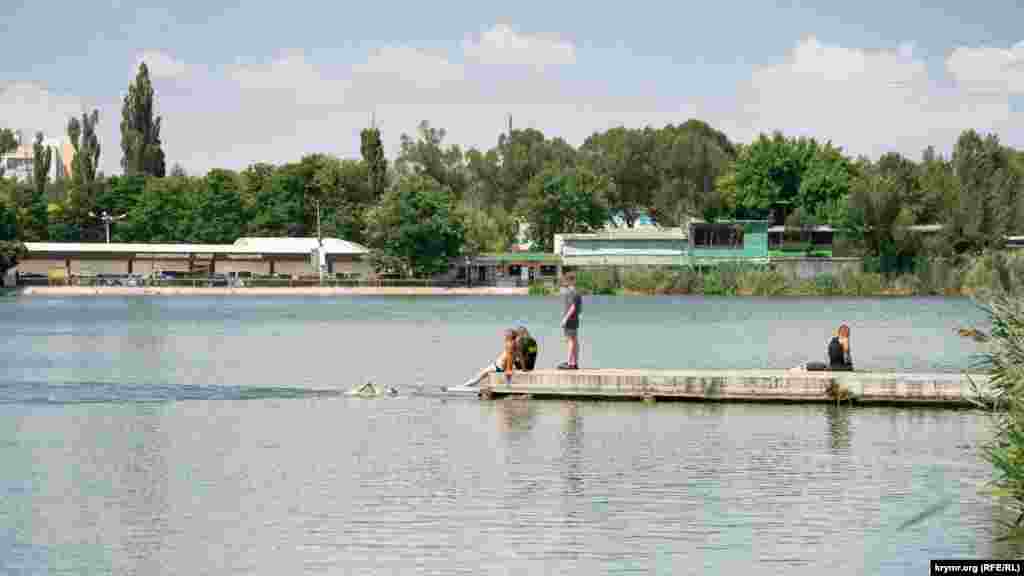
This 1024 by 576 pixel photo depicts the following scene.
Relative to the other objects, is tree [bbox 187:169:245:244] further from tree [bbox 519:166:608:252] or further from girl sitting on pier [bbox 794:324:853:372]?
girl sitting on pier [bbox 794:324:853:372]

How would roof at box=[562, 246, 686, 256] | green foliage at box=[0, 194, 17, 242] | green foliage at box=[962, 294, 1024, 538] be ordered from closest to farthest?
1. green foliage at box=[962, 294, 1024, 538]
2. green foliage at box=[0, 194, 17, 242]
3. roof at box=[562, 246, 686, 256]

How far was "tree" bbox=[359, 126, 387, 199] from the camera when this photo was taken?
176000 millimetres

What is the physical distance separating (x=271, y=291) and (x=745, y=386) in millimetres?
140497

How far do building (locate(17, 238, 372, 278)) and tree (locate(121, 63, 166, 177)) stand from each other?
10323 mm

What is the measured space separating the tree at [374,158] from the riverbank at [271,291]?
11.5 metres

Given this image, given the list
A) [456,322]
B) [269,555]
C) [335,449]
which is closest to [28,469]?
[335,449]

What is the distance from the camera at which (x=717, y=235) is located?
161125 mm

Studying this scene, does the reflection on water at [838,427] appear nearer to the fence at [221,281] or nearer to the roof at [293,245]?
the fence at [221,281]

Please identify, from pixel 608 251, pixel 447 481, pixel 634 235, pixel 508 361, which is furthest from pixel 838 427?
pixel 608 251

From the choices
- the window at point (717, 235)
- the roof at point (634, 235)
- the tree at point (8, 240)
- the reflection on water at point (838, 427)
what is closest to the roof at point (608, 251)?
the roof at point (634, 235)

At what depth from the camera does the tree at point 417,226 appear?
161625 millimetres

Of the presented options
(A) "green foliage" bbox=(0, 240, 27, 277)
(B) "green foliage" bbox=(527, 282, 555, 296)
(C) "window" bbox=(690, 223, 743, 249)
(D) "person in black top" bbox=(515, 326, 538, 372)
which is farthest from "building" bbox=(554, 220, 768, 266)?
(D) "person in black top" bbox=(515, 326, 538, 372)

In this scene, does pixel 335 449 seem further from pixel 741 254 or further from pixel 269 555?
pixel 741 254

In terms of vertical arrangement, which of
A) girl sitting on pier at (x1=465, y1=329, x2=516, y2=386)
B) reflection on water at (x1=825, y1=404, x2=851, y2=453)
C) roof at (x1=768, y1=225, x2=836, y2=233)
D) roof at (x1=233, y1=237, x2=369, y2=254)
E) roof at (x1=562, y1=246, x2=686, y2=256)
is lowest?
reflection on water at (x1=825, y1=404, x2=851, y2=453)
